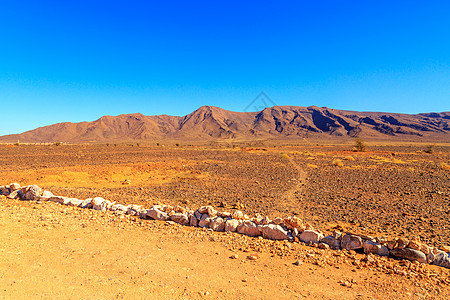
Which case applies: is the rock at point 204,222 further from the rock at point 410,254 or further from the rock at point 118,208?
the rock at point 410,254

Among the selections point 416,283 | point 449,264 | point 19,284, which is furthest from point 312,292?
point 19,284

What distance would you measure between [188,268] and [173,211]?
9.70 feet

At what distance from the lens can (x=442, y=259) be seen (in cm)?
538

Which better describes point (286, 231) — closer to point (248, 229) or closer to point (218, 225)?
point (248, 229)

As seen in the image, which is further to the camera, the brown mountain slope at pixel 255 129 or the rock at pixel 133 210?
the brown mountain slope at pixel 255 129

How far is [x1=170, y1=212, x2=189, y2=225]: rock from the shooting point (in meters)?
7.64

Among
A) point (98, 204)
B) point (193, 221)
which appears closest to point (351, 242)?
point (193, 221)

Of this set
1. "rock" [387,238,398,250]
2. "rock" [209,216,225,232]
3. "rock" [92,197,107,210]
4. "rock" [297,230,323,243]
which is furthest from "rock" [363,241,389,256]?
"rock" [92,197,107,210]

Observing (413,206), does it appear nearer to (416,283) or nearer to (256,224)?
(416,283)

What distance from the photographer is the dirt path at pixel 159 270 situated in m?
4.39

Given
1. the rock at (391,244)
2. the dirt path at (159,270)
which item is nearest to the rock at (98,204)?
the dirt path at (159,270)

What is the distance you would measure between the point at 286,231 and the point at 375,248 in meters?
2.11

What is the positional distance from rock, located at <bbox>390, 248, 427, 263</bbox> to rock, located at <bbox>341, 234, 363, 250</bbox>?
69 cm

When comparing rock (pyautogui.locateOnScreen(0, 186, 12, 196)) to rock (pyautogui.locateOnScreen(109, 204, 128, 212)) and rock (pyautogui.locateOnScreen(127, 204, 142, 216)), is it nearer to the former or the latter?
rock (pyautogui.locateOnScreen(109, 204, 128, 212))
